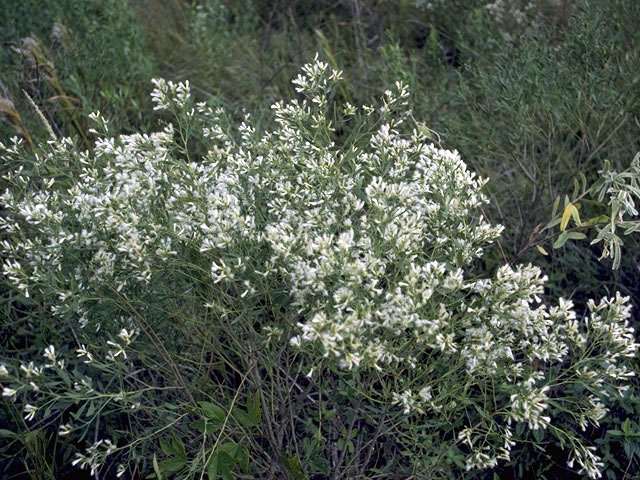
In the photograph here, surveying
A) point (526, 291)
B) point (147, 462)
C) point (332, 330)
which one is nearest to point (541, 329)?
point (526, 291)

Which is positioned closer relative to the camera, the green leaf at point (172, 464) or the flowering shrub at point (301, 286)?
the flowering shrub at point (301, 286)

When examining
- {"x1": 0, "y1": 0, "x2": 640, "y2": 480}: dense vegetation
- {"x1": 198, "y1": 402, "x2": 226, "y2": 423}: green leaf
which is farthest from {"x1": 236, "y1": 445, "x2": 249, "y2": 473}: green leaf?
{"x1": 198, "y1": 402, "x2": 226, "y2": 423}: green leaf

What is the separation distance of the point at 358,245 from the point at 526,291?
0.49 metres

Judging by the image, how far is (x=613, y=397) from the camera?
3.05 m

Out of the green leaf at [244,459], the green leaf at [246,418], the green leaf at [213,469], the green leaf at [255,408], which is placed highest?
the green leaf at [255,408]

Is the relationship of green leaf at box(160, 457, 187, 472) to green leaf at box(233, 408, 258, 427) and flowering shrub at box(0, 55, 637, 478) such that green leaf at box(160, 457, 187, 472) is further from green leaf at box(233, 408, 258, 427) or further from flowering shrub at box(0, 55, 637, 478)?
green leaf at box(233, 408, 258, 427)

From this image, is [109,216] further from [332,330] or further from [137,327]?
[332,330]

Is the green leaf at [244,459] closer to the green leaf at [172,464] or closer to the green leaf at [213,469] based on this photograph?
the green leaf at [213,469]

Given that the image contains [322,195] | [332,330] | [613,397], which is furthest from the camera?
[613,397]

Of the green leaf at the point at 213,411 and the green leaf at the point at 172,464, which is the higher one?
the green leaf at the point at 213,411

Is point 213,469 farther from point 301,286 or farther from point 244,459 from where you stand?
point 301,286

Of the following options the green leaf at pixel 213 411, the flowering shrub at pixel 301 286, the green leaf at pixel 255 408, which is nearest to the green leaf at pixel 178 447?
the flowering shrub at pixel 301 286

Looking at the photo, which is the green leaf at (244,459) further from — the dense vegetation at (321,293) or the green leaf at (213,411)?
the green leaf at (213,411)

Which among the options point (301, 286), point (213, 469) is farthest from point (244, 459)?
point (301, 286)
